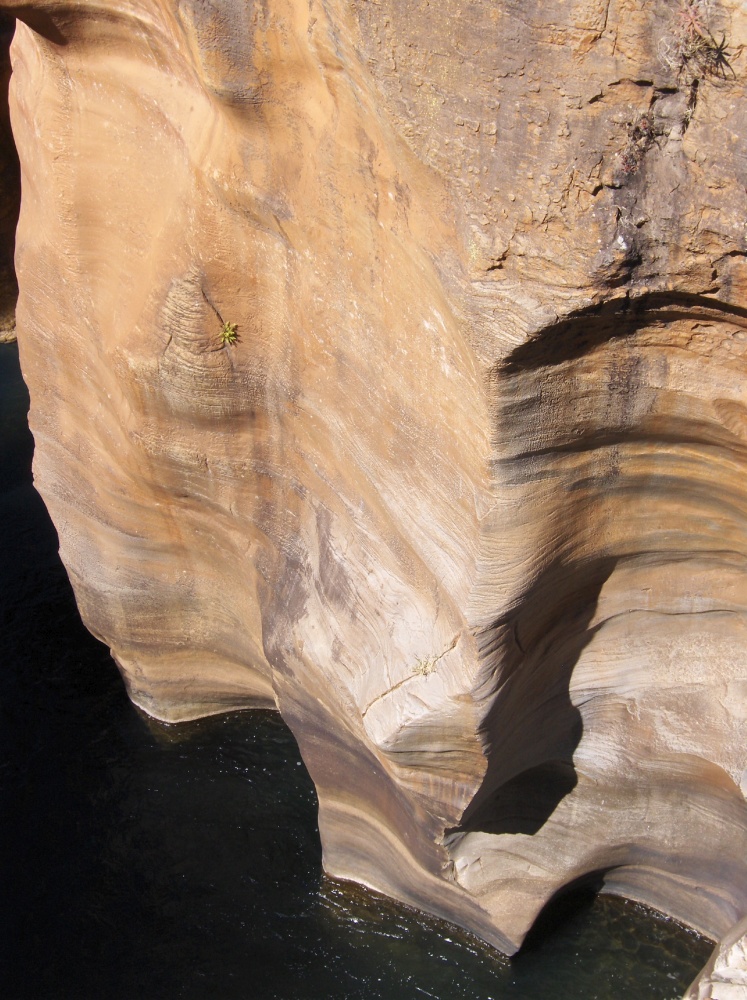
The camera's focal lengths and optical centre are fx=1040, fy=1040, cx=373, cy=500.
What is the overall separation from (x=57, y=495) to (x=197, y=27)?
3.26 m

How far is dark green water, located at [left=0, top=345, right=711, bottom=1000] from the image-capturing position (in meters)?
5.29

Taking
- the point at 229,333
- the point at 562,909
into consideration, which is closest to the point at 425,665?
the point at 229,333

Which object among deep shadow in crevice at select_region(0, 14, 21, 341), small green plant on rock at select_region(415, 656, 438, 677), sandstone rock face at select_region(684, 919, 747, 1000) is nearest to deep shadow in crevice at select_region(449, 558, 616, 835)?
small green plant on rock at select_region(415, 656, 438, 677)

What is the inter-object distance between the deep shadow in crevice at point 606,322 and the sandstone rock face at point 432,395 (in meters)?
0.01

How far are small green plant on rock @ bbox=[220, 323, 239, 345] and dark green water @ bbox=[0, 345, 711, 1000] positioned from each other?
9.45 feet

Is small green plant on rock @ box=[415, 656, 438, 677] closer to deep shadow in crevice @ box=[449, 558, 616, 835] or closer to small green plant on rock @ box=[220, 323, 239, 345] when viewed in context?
deep shadow in crevice @ box=[449, 558, 616, 835]

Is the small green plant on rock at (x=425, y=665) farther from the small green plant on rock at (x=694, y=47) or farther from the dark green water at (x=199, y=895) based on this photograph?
the small green plant on rock at (x=694, y=47)

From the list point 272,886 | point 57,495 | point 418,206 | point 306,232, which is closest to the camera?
point 418,206

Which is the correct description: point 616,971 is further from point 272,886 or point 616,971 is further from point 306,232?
point 306,232

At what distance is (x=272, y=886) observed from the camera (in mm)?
5828

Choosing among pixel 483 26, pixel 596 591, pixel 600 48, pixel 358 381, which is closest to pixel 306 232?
pixel 358 381

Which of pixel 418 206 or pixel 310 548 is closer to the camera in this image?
pixel 418 206

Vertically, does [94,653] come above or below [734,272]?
below

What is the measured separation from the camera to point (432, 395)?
12.9 ft
